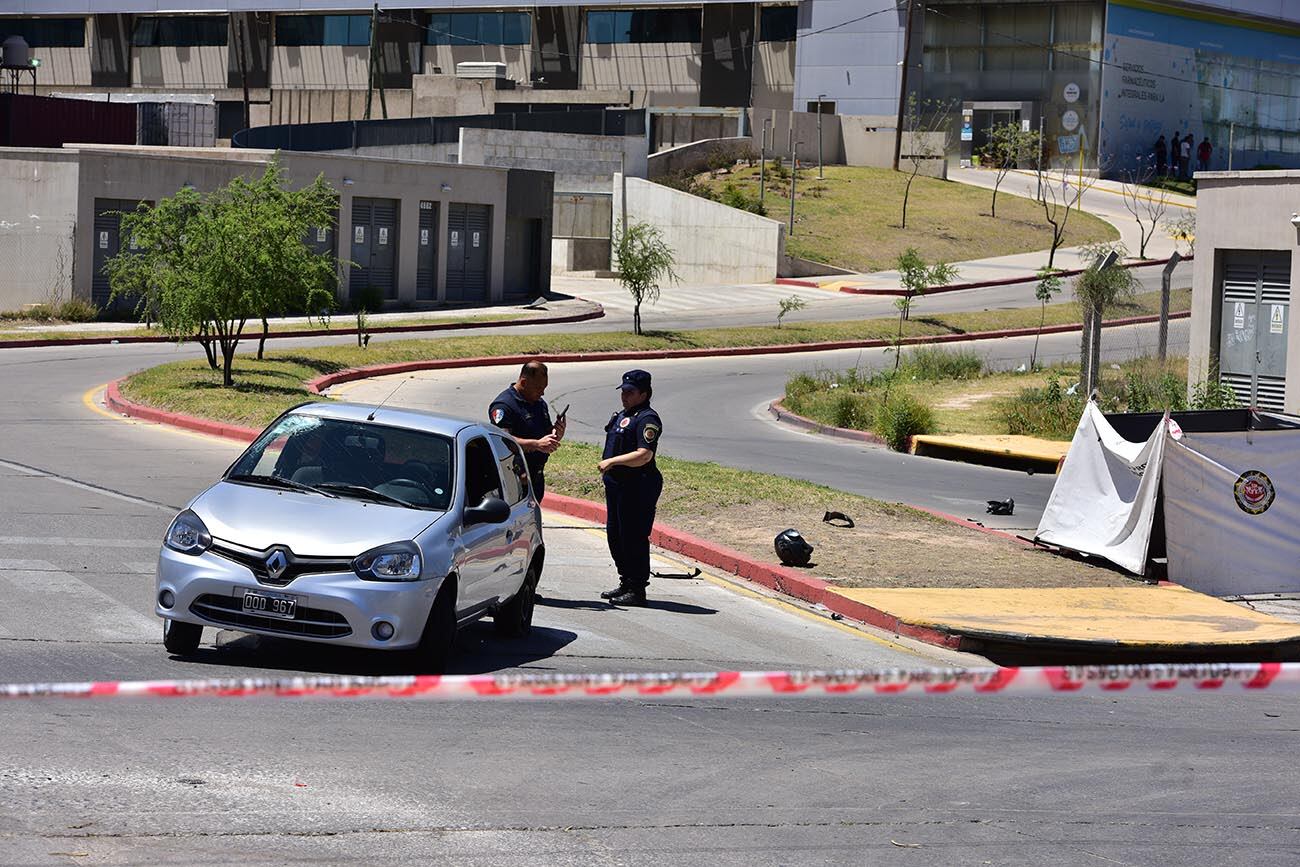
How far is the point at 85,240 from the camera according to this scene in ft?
133

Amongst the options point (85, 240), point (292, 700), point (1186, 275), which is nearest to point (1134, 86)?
point (1186, 275)

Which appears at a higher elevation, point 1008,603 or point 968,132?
point 968,132

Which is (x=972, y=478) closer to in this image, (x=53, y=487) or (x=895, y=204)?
(x=53, y=487)

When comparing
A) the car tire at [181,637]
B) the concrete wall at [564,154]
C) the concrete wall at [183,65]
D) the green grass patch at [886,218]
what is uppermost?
the concrete wall at [183,65]

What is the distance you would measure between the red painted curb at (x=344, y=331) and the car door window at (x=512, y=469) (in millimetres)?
19575

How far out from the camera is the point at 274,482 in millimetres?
9867

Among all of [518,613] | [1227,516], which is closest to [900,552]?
[1227,516]

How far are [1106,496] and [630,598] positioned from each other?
5.60 m

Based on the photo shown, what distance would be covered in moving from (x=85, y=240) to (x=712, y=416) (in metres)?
19.4

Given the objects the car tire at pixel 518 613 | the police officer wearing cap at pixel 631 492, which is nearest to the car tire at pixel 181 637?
the car tire at pixel 518 613

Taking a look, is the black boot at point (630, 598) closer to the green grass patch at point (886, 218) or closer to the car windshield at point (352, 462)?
the car windshield at point (352, 462)

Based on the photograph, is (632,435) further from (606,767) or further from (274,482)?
(606,767)

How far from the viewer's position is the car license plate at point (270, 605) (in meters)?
8.85

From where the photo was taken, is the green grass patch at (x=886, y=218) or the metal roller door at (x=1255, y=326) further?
the green grass patch at (x=886, y=218)
